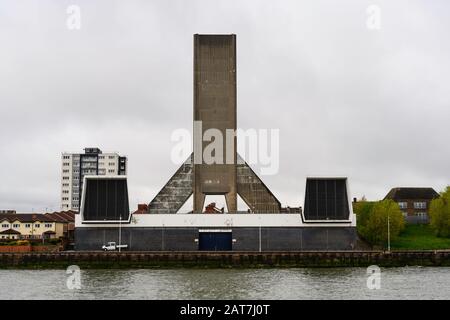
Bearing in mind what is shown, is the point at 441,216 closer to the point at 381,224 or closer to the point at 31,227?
the point at 381,224

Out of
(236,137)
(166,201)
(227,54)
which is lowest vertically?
(166,201)

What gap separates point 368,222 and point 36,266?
144ft

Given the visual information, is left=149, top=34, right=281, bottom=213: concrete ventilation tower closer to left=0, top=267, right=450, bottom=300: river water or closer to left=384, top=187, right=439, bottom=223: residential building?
left=0, top=267, right=450, bottom=300: river water

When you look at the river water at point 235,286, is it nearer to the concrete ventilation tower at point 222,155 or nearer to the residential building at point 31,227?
the concrete ventilation tower at point 222,155

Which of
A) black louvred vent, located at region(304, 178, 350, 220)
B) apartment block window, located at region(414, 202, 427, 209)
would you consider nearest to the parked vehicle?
black louvred vent, located at region(304, 178, 350, 220)

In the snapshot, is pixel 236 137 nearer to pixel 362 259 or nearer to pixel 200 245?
pixel 200 245

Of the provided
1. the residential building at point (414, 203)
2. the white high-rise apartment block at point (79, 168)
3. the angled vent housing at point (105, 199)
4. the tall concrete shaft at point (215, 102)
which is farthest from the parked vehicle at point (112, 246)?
the white high-rise apartment block at point (79, 168)

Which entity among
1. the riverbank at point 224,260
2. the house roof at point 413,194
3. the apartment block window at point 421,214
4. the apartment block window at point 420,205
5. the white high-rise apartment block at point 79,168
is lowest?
the riverbank at point 224,260

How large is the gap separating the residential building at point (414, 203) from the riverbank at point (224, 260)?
45253 mm

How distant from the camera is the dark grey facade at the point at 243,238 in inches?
2837

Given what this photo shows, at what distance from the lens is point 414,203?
112 m

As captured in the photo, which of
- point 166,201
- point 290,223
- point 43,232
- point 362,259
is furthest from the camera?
point 43,232

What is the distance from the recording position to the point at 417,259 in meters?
66.2
